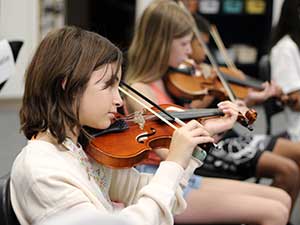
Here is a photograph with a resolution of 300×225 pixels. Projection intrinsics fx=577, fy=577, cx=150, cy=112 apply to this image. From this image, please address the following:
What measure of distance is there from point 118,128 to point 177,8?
0.71m

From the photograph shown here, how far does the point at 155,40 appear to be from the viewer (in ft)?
6.24

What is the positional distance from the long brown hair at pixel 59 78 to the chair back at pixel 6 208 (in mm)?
133

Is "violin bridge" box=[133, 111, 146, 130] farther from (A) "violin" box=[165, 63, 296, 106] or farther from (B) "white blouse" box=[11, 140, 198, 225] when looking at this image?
Answer: (A) "violin" box=[165, 63, 296, 106]

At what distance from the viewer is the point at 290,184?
2154 mm

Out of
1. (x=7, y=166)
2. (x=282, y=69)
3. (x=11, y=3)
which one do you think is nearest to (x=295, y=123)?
(x=282, y=69)

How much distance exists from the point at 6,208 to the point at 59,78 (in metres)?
0.26

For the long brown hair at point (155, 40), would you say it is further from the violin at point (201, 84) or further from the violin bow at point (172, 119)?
the violin bow at point (172, 119)

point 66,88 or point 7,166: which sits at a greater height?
point 66,88

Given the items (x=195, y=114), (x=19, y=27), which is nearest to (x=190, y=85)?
(x=195, y=114)

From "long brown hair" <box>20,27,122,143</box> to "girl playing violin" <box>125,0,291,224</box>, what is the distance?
502mm

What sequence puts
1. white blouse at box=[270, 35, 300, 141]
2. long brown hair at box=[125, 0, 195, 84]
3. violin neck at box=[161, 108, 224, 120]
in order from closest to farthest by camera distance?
violin neck at box=[161, 108, 224, 120] < long brown hair at box=[125, 0, 195, 84] < white blouse at box=[270, 35, 300, 141]

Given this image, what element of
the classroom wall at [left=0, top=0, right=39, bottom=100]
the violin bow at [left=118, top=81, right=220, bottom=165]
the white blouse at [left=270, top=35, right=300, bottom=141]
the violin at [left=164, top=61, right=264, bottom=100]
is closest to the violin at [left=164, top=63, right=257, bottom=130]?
the violin at [left=164, top=61, right=264, bottom=100]

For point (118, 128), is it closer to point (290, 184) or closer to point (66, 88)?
point (66, 88)

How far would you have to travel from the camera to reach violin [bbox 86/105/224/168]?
4.08 ft
